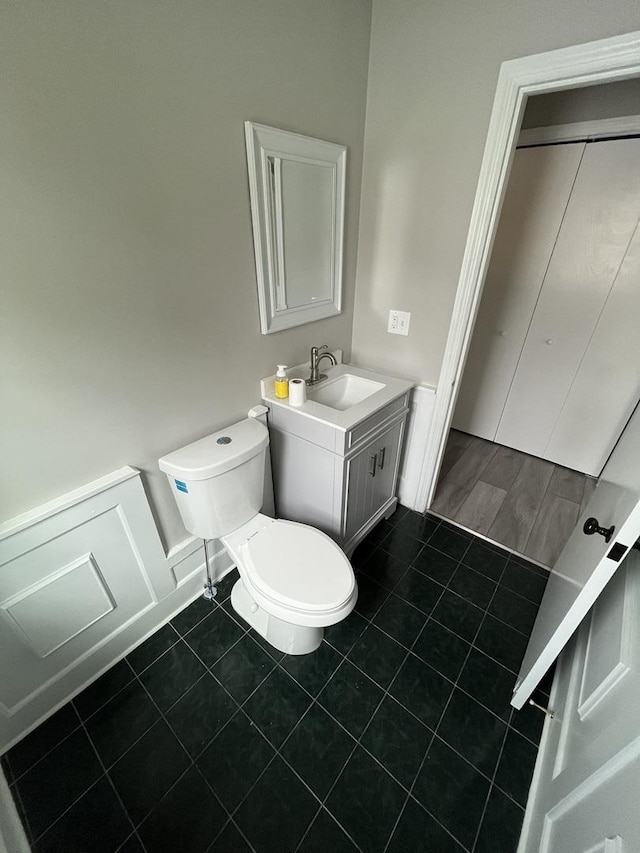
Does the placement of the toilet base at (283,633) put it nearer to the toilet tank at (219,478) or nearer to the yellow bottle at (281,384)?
the toilet tank at (219,478)

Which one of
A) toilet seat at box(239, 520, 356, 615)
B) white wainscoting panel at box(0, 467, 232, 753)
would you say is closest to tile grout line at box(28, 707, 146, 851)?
white wainscoting panel at box(0, 467, 232, 753)

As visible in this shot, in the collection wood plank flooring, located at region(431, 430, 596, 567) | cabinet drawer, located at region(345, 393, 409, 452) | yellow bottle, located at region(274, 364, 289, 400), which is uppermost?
yellow bottle, located at region(274, 364, 289, 400)

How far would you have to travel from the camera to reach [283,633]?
52.5 inches

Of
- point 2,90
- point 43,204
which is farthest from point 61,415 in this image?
point 2,90

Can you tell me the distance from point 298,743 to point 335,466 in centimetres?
92

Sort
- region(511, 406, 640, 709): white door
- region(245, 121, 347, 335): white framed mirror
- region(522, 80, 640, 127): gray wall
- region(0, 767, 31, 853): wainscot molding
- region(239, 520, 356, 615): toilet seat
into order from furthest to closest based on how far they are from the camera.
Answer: region(522, 80, 640, 127): gray wall < region(245, 121, 347, 335): white framed mirror < region(239, 520, 356, 615): toilet seat < region(0, 767, 31, 853): wainscot molding < region(511, 406, 640, 709): white door

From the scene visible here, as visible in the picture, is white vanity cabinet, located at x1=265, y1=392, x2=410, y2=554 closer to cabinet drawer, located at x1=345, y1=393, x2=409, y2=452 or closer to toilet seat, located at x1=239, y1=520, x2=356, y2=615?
cabinet drawer, located at x1=345, y1=393, x2=409, y2=452

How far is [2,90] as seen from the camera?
729 millimetres

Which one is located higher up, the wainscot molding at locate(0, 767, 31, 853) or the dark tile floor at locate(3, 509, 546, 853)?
the wainscot molding at locate(0, 767, 31, 853)

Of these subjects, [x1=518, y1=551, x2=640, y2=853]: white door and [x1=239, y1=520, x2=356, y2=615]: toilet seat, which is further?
[x1=239, y1=520, x2=356, y2=615]: toilet seat

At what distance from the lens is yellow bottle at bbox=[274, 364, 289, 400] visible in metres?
1.47

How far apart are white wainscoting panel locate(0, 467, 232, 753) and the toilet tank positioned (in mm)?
144

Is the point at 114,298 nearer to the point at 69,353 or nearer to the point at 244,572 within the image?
the point at 69,353

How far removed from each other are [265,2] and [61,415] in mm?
1400
